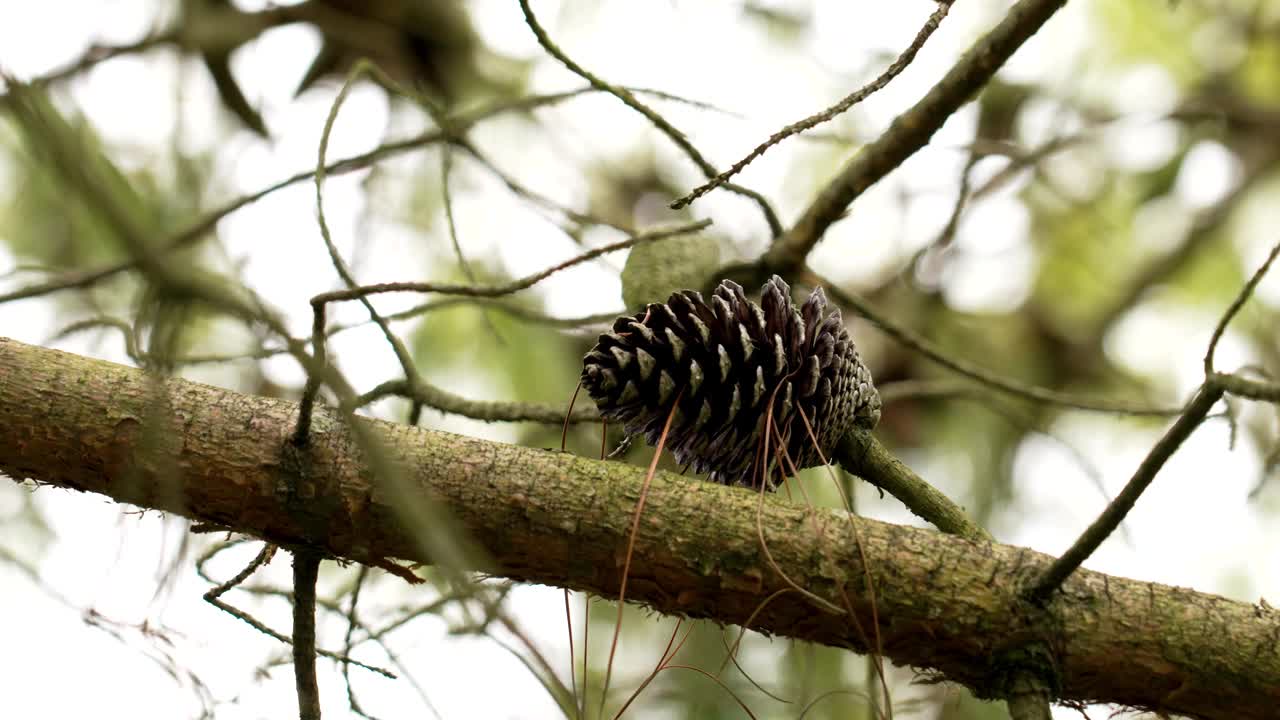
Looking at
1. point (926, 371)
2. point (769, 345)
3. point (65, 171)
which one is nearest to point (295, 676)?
point (769, 345)

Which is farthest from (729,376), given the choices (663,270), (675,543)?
(663,270)

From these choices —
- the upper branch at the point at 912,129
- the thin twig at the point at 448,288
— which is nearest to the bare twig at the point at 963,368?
the upper branch at the point at 912,129

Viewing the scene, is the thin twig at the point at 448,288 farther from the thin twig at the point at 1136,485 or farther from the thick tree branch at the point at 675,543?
the thin twig at the point at 1136,485

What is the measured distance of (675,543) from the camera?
2.74 feet

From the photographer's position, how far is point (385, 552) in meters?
0.87

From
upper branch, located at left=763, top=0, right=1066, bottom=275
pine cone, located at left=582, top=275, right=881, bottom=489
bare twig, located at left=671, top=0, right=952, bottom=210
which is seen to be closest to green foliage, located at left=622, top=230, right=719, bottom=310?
upper branch, located at left=763, top=0, right=1066, bottom=275

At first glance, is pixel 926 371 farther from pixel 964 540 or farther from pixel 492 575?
pixel 492 575

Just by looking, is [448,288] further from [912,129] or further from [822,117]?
[912,129]

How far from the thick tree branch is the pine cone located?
2.1 inches

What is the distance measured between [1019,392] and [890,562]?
14.8 inches

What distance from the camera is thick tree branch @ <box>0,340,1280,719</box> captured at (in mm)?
829

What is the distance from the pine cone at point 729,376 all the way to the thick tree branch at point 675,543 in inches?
2.1

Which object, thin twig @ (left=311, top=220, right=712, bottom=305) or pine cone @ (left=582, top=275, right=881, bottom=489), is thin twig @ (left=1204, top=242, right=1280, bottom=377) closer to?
pine cone @ (left=582, top=275, right=881, bottom=489)

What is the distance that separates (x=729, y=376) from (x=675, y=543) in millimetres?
145
